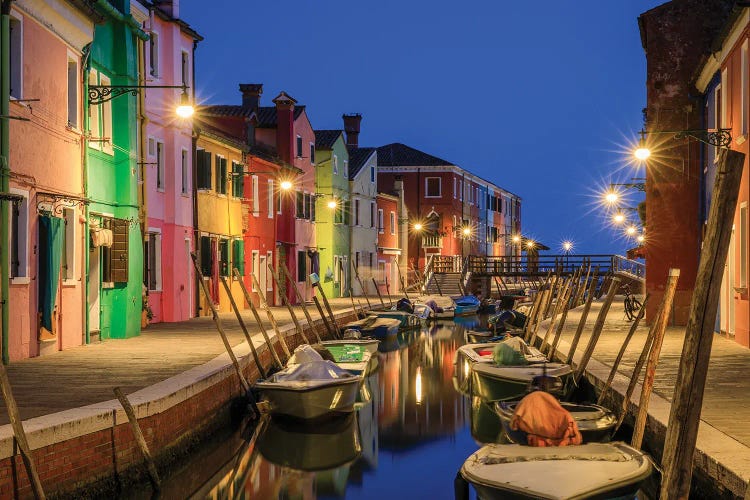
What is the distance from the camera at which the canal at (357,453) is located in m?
13.0

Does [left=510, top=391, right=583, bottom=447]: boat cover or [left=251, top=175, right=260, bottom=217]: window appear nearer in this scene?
[left=510, top=391, right=583, bottom=447]: boat cover

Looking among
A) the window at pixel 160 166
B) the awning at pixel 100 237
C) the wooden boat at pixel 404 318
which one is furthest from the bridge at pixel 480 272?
the awning at pixel 100 237

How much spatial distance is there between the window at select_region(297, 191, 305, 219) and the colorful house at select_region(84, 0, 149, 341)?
20210 millimetres

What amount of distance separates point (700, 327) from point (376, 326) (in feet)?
86.8

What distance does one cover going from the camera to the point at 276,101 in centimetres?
4222

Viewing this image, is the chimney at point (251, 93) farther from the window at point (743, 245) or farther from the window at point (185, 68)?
the window at point (743, 245)

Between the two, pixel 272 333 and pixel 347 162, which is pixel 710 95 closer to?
pixel 272 333

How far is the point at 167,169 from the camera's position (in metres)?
29.0

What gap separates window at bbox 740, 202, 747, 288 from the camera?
67.9 feet

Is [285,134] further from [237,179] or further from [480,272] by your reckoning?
[480,272]

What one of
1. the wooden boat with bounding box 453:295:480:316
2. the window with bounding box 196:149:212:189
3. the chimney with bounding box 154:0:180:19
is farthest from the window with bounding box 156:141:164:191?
the wooden boat with bounding box 453:295:480:316

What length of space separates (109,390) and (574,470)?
650 centimetres

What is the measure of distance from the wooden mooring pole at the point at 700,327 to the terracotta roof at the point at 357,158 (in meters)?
45.8

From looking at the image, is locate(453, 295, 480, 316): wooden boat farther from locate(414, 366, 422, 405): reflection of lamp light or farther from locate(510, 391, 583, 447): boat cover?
locate(510, 391, 583, 447): boat cover
